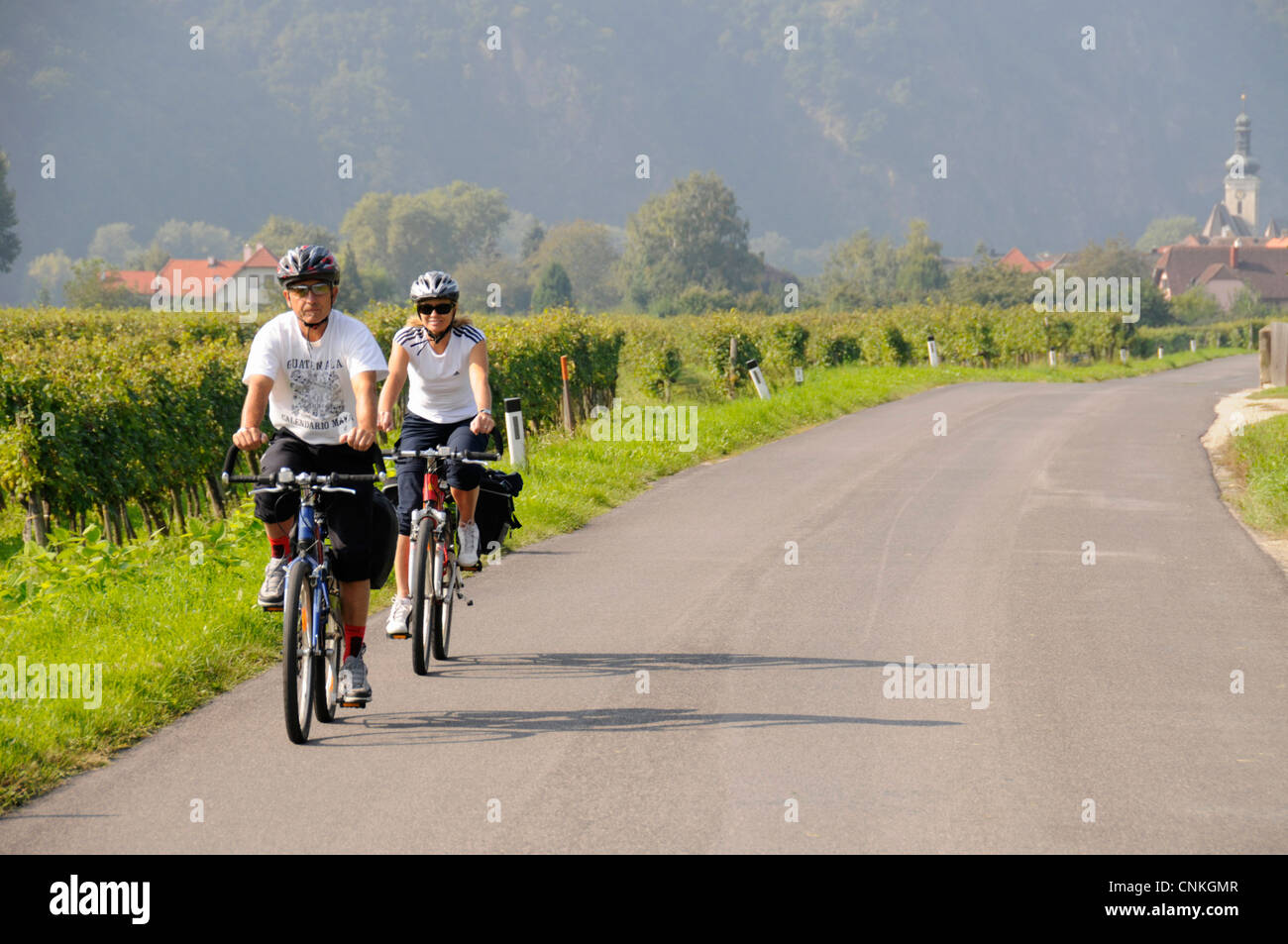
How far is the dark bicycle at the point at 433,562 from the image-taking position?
23.0ft

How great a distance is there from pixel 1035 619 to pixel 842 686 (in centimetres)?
223

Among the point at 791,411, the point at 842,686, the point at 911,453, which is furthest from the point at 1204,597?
the point at 791,411

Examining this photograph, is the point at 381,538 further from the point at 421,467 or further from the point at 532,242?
the point at 532,242

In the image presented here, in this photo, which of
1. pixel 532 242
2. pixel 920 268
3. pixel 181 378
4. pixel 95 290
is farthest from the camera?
pixel 532 242

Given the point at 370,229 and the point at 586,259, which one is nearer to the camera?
the point at 370,229

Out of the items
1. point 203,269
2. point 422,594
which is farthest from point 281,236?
point 422,594

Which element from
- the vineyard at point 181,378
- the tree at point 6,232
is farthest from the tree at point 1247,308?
the tree at point 6,232

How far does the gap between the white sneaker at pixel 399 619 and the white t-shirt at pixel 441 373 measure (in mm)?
1050

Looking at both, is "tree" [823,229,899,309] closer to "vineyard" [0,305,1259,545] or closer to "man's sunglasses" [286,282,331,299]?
"vineyard" [0,305,1259,545]

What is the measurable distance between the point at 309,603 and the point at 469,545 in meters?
1.81

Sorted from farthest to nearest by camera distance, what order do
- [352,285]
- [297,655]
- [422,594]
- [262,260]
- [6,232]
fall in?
[262,260] → [6,232] → [352,285] → [422,594] → [297,655]

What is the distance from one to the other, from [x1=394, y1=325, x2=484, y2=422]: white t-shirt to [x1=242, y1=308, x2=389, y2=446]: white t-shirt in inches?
46.6

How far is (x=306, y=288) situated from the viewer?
19.7 ft

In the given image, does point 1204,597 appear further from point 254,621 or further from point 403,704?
point 254,621
